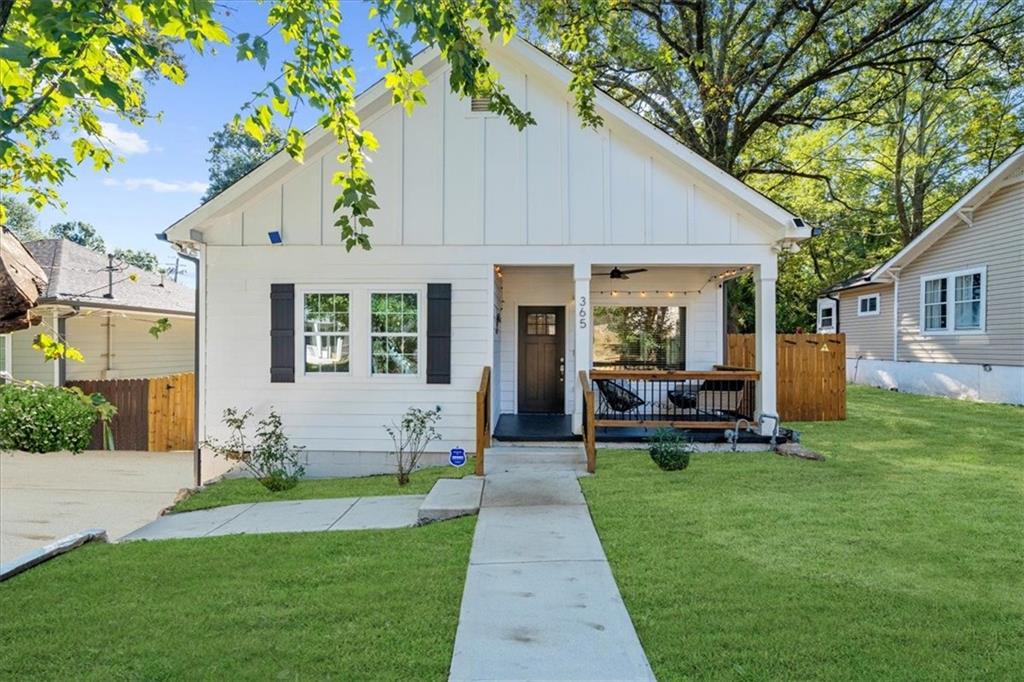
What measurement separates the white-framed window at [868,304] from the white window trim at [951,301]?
8.70 feet

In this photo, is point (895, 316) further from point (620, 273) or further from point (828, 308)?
point (620, 273)

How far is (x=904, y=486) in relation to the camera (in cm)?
642

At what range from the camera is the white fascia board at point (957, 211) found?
1305 cm

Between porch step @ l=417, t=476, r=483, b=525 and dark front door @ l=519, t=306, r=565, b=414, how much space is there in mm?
4077

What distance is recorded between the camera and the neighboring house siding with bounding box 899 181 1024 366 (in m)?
13.3

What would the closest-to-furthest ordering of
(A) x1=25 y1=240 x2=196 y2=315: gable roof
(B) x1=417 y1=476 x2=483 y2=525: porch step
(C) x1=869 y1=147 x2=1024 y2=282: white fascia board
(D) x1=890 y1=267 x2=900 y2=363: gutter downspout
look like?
(B) x1=417 y1=476 x2=483 y2=525: porch step → (A) x1=25 y1=240 x2=196 y2=315: gable roof → (C) x1=869 y1=147 x2=1024 y2=282: white fascia board → (D) x1=890 y1=267 x2=900 y2=363: gutter downspout

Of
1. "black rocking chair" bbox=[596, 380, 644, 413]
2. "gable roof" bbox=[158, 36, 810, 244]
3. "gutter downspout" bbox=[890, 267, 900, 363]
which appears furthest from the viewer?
"gutter downspout" bbox=[890, 267, 900, 363]

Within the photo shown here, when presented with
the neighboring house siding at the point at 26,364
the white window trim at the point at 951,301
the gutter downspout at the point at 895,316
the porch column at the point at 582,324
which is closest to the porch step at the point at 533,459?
the porch column at the point at 582,324

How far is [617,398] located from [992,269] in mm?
11598

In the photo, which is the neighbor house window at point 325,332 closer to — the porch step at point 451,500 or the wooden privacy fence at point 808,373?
the porch step at point 451,500

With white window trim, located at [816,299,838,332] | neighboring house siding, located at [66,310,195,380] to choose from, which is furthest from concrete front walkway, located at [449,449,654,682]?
white window trim, located at [816,299,838,332]

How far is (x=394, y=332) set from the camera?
8.55 m

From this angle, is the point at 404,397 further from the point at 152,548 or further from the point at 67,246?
the point at 67,246

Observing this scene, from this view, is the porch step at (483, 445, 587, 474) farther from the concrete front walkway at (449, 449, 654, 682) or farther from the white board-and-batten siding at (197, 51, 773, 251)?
the white board-and-batten siding at (197, 51, 773, 251)
